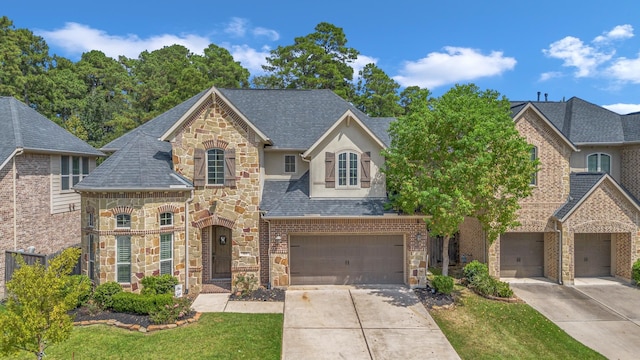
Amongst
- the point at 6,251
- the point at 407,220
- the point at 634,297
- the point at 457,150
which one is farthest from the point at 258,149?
the point at 634,297

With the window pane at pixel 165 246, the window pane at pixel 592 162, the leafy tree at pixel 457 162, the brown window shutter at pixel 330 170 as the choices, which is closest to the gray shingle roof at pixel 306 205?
the brown window shutter at pixel 330 170

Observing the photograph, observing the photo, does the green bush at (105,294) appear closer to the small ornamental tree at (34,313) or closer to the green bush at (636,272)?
the small ornamental tree at (34,313)

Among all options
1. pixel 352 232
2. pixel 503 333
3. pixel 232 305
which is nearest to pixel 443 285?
pixel 503 333

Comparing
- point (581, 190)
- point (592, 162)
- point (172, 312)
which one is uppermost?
point (592, 162)

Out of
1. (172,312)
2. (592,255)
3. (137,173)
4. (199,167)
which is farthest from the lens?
(592,255)

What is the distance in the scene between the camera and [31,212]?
16.0 meters

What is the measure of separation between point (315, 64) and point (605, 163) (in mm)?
31768

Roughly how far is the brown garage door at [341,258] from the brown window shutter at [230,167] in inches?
145

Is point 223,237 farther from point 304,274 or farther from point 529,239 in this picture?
point 529,239

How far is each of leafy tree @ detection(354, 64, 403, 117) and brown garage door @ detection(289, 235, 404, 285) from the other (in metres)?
28.3

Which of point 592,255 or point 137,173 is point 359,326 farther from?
point 592,255

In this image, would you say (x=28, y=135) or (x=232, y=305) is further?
(x=28, y=135)

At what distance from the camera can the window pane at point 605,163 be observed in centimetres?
1898

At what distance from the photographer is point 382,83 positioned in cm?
4222
